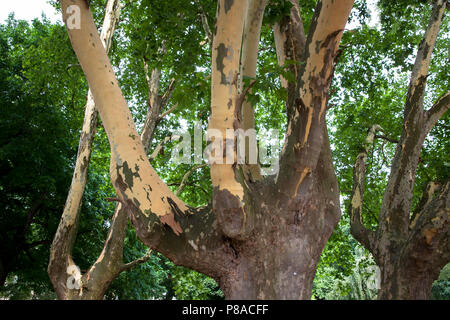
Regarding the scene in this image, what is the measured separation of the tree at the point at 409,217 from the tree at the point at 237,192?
0.87m

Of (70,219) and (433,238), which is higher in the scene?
(70,219)

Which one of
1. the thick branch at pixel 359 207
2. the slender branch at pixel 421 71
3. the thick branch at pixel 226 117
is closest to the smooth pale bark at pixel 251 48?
the thick branch at pixel 226 117

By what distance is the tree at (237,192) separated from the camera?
2.60 m

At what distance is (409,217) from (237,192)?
258 cm

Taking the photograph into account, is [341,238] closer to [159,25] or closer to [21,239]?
[159,25]

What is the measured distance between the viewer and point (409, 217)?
412 centimetres

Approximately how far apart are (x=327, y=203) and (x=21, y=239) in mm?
8894

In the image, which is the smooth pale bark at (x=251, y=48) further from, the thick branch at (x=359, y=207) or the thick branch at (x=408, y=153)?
the thick branch at (x=359, y=207)

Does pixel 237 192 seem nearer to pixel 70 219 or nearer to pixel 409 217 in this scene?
pixel 409 217

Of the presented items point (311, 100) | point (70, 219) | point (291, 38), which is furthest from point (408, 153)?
point (70, 219)

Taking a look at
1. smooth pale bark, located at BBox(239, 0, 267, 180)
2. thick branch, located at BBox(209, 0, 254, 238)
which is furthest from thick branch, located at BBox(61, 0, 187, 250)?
smooth pale bark, located at BBox(239, 0, 267, 180)

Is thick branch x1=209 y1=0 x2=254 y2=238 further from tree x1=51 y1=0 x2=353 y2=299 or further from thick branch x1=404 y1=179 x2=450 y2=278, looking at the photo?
thick branch x1=404 y1=179 x2=450 y2=278

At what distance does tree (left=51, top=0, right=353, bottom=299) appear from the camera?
2596 mm
